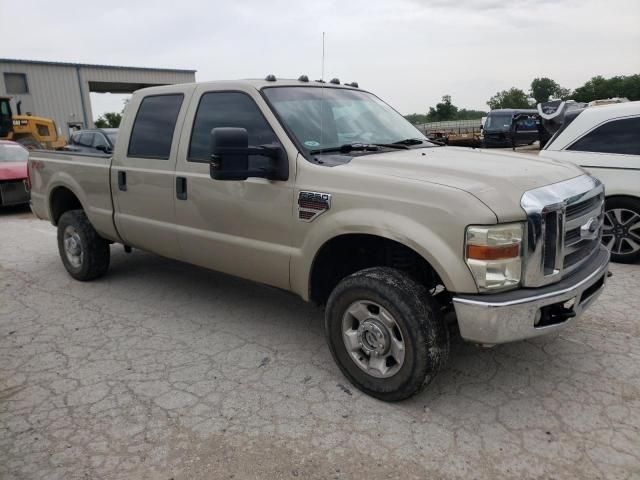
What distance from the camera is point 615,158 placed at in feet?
17.9

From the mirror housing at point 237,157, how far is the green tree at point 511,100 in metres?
84.7

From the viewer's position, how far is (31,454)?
8.71 ft

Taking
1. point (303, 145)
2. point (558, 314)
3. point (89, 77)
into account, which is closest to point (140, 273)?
point (303, 145)

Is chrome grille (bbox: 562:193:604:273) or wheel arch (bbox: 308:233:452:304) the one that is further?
wheel arch (bbox: 308:233:452:304)

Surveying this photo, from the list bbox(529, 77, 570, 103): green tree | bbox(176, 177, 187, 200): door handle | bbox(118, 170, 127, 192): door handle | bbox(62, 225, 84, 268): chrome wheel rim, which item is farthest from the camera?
bbox(529, 77, 570, 103): green tree

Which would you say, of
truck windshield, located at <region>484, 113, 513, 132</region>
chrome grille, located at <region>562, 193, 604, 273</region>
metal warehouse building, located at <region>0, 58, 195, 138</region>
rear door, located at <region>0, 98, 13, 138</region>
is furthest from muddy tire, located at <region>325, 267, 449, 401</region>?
Answer: metal warehouse building, located at <region>0, 58, 195, 138</region>

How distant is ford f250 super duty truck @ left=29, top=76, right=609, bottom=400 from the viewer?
8.59ft

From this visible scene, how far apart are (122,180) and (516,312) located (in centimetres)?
353

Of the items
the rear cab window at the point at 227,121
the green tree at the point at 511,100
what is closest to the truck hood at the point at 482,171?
the rear cab window at the point at 227,121

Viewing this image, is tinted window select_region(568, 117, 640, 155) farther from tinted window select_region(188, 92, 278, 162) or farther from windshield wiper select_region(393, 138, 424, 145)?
tinted window select_region(188, 92, 278, 162)

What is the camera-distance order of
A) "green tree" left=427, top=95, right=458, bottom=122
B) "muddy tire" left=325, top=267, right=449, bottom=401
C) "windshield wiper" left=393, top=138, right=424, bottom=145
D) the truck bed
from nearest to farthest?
"muddy tire" left=325, top=267, right=449, bottom=401 → "windshield wiper" left=393, top=138, right=424, bottom=145 → the truck bed → "green tree" left=427, top=95, right=458, bottom=122

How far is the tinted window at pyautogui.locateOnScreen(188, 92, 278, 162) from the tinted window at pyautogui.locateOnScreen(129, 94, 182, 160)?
311 mm

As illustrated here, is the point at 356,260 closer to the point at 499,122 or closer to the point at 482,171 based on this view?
the point at 482,171

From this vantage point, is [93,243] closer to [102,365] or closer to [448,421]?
[102,365]
